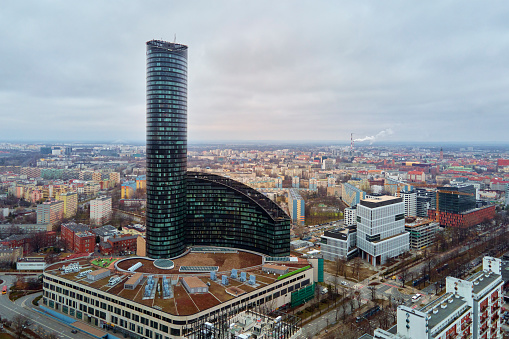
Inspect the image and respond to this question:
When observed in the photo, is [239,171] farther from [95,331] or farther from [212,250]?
[95,331]

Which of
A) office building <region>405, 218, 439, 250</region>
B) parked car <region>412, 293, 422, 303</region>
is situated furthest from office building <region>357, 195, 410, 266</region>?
parked car <region>412, 293, 422, 303</region>

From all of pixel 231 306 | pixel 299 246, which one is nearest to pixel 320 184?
pixel 299 246

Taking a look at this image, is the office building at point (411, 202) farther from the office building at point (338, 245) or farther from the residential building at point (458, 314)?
the residential building at point (458, 314)

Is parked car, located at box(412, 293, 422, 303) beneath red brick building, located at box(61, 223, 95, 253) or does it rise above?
beneath

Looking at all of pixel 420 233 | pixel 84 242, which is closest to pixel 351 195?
pixel 420 233

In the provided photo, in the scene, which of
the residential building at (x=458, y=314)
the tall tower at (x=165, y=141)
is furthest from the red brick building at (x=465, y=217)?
the tall tower at (x=165, y=141)

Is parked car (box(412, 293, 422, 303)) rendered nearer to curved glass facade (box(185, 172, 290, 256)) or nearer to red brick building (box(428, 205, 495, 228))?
curved glass facade (box(185, 172, 290, 256))
